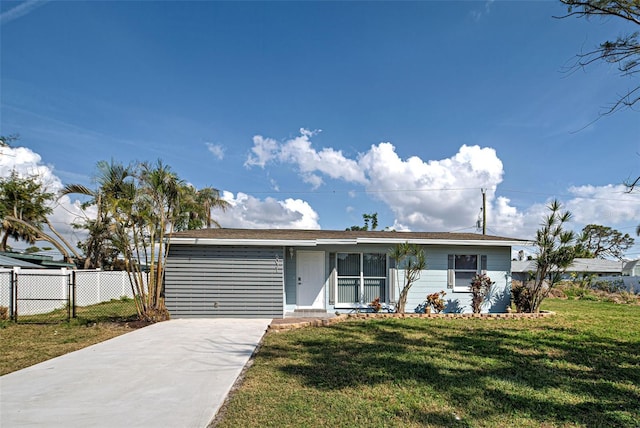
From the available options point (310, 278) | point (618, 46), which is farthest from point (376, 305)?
point (618, 46)

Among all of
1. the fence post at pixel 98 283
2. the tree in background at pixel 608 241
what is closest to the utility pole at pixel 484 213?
the fence post at pixel 98 283

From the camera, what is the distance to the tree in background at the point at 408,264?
10.2m

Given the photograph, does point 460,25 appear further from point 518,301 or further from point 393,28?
point 518,301

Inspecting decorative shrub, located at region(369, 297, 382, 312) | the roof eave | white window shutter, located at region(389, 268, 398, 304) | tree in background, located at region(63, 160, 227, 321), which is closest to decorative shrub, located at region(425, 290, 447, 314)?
white window shutter, located at region(389, 268, 398, 304)

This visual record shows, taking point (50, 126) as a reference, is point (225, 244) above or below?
below

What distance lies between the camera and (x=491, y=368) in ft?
16.9

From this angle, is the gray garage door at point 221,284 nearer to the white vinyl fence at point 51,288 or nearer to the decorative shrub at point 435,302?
the white vinyl fence at point 51,288

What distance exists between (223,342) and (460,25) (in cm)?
1061

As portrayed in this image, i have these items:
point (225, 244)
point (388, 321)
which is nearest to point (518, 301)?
point (388, 321)

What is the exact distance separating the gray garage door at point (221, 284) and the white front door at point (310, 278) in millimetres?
1121

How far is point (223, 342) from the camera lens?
6.84 m

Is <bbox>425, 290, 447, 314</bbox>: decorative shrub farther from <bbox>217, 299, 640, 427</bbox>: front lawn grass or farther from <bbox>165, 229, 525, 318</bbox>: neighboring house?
<bbox>217, 299, 640, 427</bbox>: front lawn grass

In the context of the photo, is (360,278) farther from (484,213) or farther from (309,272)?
(484,213)

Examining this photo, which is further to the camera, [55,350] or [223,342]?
[223,342]
